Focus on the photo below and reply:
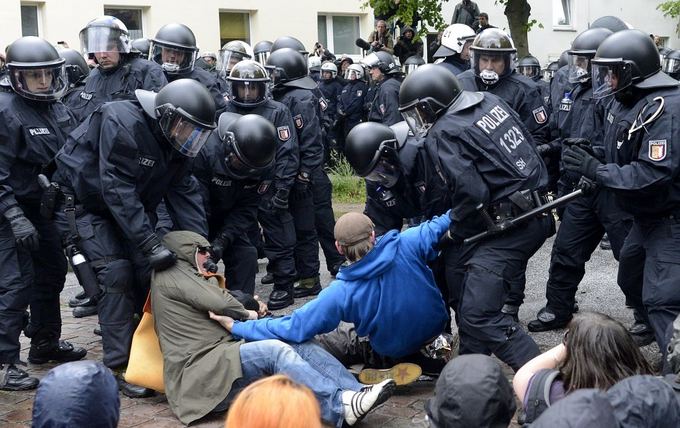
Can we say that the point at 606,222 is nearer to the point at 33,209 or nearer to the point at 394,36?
the point at 33,209

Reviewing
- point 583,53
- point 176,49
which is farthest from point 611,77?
point 176,49

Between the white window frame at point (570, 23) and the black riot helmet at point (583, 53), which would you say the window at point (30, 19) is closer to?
the black riot helmet at point (583, 53)

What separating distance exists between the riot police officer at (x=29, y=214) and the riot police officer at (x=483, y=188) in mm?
2356

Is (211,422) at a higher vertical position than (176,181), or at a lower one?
lower

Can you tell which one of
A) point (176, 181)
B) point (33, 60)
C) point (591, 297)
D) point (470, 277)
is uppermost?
→ point (33, 60)

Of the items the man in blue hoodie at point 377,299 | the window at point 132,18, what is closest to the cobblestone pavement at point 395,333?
the man in blue hoodie at point 377,299

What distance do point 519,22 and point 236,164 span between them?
1050 centimetres

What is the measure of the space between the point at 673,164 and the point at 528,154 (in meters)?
0.82

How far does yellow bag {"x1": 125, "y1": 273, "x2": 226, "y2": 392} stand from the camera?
574cm

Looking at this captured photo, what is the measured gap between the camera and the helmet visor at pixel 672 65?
11.3m

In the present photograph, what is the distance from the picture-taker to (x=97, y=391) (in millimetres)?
2830

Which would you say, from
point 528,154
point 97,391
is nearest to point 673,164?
point 528,154

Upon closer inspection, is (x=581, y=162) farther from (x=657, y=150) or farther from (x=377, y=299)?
(x=377, y=299)

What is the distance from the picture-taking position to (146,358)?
579 cm
